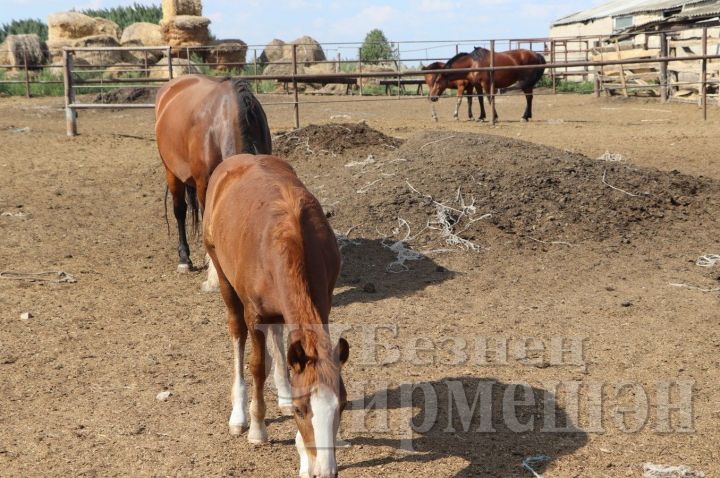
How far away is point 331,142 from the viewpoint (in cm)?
1061

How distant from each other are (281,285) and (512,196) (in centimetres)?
481

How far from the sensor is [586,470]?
3631mm

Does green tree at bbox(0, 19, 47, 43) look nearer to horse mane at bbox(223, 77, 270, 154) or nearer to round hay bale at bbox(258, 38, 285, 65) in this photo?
round hay bale at bbox(258, 38, 285, 65)

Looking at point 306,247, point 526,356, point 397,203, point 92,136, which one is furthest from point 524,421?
point 92,136

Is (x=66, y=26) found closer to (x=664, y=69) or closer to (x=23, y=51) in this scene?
(x=23, y=51)

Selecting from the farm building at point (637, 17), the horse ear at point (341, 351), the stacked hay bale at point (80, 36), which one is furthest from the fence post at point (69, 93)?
the farm building at point (637, 17)

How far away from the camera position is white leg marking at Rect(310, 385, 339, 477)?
283 cm

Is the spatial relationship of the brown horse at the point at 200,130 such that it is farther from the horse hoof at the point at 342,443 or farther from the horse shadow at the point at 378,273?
the horse hoof at the point at 342,443

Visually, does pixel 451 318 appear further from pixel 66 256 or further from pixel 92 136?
pixel 92 136

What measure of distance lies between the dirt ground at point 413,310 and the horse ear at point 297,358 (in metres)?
0.93

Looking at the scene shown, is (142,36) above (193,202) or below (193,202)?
above

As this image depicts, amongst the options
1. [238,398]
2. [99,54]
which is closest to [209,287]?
[238,398]

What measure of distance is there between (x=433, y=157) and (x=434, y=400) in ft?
14.7

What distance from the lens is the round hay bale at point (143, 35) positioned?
3253cm
